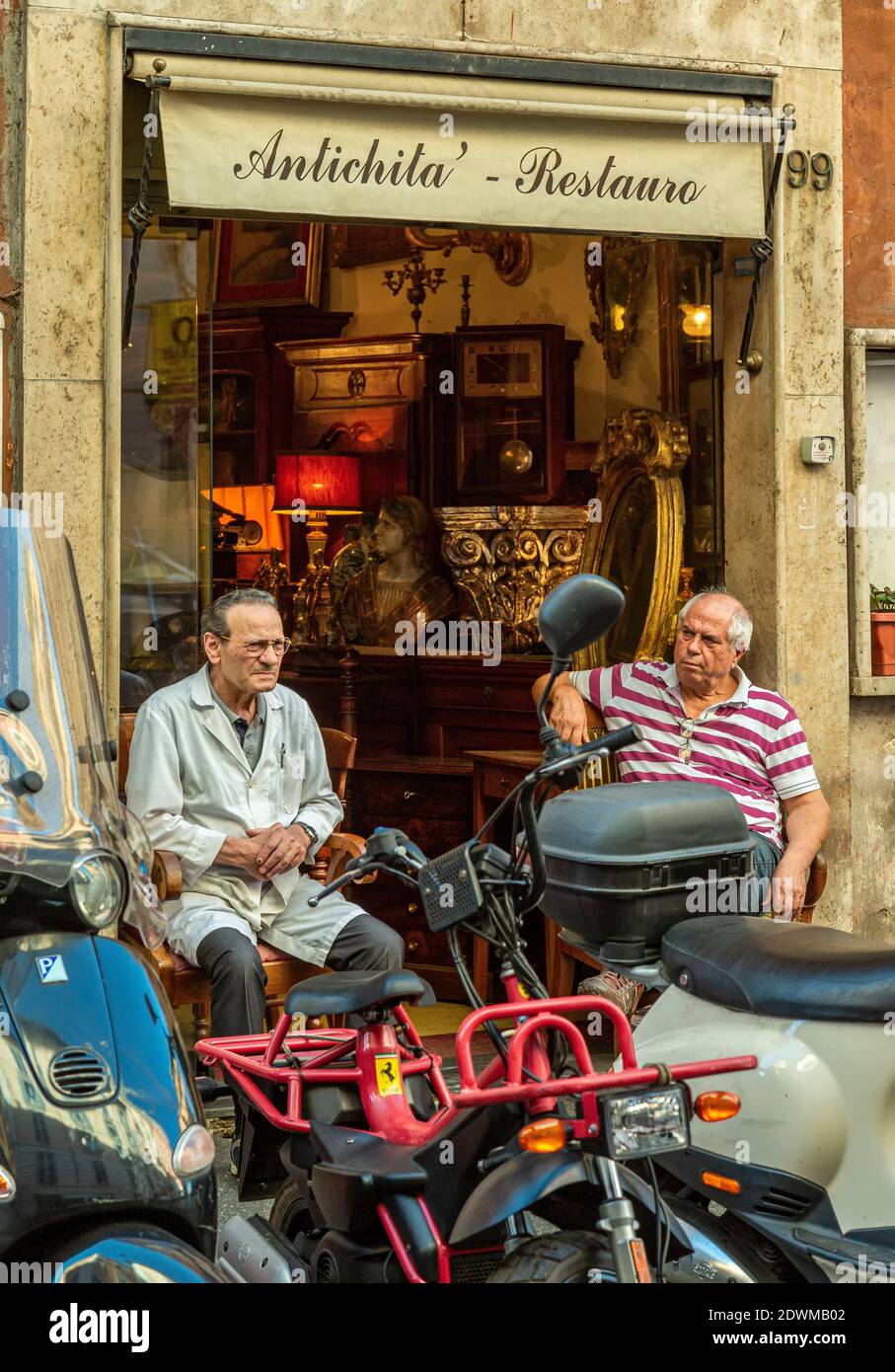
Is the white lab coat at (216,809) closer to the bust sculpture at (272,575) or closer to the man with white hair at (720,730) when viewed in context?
the man with white hair at (720,730)

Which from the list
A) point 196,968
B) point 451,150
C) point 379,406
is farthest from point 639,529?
point 379,406

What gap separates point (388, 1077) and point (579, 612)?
110 centimetres

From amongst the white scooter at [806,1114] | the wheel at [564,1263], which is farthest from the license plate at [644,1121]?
the white scooter at [806,1114]

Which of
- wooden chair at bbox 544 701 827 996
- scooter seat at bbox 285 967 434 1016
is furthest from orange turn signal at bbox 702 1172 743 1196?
wooden chair at bbox 544 701 827 996

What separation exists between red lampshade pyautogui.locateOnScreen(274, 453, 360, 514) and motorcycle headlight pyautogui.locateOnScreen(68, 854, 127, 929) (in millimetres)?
6897

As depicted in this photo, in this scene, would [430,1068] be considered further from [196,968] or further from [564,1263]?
[196,968]

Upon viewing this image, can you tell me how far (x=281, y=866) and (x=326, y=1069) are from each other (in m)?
1.70

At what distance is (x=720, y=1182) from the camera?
3535 mm

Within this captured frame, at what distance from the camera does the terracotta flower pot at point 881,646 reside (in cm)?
677

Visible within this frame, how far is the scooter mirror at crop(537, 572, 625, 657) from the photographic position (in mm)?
3049

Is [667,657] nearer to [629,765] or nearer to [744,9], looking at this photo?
[629,765]

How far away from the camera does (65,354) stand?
5.69 meters

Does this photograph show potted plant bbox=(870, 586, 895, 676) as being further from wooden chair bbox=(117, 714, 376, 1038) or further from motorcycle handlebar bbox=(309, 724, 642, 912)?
motorcycle handlebar bbox=(309, 724, 642, 912)
